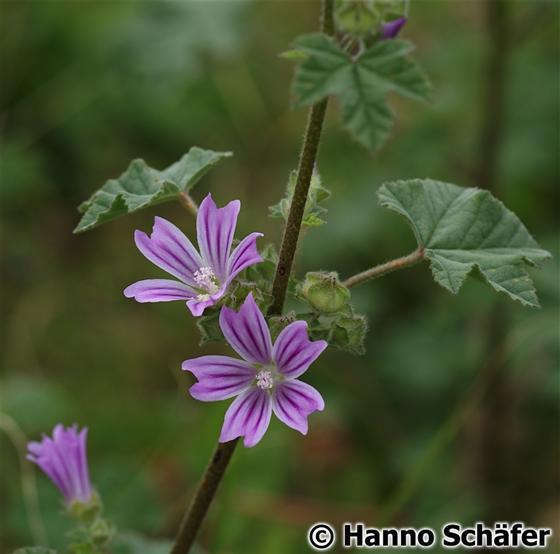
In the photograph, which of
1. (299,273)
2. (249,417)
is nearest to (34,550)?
(249,417)

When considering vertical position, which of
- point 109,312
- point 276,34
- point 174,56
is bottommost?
point 109,312

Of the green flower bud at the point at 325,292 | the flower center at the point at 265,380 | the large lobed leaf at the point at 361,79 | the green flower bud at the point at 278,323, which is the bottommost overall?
the flower center at the point at 265,380

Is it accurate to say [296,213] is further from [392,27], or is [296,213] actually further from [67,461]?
[67,461]

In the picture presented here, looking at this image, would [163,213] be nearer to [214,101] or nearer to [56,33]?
[214,101]

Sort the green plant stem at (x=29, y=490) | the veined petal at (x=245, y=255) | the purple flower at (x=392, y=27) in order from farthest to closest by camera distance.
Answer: the green plant stem at (x=29, y=490) → the purple flower at (x=392, y=27) → the veined petal at (x=245, y=255)

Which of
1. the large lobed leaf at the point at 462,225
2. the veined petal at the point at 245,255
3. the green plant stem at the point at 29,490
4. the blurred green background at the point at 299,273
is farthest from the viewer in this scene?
the blurred green background at the point at 299,273

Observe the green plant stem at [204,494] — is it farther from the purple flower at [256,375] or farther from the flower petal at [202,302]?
the flower petal at [202,302]

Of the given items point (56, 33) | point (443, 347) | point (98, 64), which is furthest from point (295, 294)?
point (56, 33)

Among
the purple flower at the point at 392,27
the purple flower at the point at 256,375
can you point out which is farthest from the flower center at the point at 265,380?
the purple flower at the point at 392,27
